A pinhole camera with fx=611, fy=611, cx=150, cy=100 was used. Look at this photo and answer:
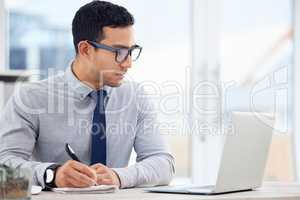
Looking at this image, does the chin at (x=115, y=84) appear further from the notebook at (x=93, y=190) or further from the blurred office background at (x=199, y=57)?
the blurred office background at (x=199, y=57)

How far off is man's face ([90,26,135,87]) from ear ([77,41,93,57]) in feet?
0.22

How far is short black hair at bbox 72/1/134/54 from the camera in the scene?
2.60 m

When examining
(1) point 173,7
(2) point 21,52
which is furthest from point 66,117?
(1) point 173,7

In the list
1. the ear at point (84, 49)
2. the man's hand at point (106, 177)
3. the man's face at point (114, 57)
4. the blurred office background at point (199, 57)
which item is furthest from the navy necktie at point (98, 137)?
the blurred office background at point (199, 57)

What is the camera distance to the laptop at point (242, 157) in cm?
192

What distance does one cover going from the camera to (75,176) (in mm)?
2064

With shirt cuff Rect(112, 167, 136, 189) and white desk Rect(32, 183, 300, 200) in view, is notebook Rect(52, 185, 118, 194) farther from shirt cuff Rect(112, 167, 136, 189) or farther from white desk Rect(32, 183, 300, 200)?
shirt cuff Rect(112, 167, 136, 189)

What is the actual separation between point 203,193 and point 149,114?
2.86 ft

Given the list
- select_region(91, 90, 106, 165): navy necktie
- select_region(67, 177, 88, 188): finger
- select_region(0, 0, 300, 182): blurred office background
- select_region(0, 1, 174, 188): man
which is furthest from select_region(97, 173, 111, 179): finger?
select_region(0, 0, 300, 182): blurred office background

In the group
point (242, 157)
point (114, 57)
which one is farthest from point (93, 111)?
point (242, 157)

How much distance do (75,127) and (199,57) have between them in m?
1.74

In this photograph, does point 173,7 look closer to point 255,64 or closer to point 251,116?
point 255,64

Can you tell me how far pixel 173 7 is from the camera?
162 inches

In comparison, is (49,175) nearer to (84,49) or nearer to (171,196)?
(171,196)
